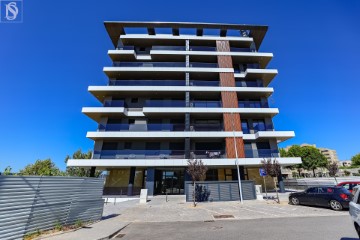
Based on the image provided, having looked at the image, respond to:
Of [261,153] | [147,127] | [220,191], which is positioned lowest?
[220,191]

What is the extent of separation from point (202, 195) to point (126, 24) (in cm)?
2954

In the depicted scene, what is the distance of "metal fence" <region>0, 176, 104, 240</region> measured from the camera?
6070 mm

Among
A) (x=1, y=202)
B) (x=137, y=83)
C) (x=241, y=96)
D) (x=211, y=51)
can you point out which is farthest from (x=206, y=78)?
(x=1, y=202)

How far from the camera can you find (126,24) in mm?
30953

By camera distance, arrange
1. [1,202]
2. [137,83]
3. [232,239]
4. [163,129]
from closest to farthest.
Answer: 1. [1,202]
2. [232,239]
3. [163,129]
4. [137,83]

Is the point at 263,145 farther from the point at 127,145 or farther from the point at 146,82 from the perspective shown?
the point at 146,82

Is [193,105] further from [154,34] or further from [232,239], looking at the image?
[232,239]

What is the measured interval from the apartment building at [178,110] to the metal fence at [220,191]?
13.8 feet

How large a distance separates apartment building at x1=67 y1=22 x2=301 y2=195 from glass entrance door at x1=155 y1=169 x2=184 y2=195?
5.2 inches

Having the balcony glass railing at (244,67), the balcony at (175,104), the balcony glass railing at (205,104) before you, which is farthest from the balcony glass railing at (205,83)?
the balcony glass railing at (244,67)

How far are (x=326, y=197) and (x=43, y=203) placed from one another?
16677 millimetres

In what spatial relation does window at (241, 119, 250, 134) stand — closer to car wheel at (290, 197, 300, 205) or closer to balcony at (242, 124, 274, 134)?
balcony at (242, 124, 274, 134)

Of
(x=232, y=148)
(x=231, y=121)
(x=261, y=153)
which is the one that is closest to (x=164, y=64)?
(x=231, y=121)

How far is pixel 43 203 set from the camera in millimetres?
7410
